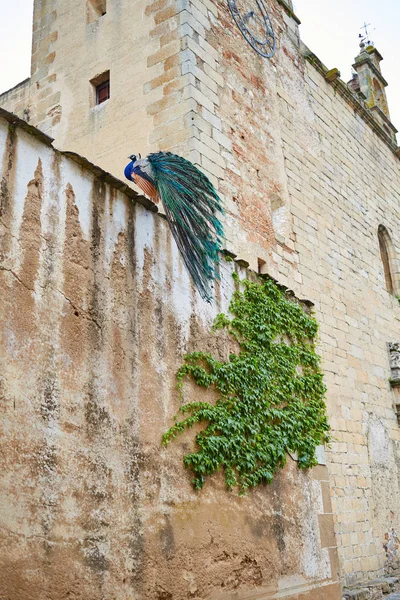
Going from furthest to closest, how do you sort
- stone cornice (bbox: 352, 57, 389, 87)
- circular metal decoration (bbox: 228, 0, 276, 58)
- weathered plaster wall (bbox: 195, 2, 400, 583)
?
stone cornice (bbox: 352, 57, 389, 87) → circular metal decoration (bbox: 228, 0, 276, 58) → weathered plaster wall (bbox: 195, 2, 400, 583)

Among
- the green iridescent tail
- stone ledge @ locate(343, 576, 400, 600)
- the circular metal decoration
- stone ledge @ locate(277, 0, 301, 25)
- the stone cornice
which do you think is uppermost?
the stone cornice

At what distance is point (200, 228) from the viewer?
5.11m

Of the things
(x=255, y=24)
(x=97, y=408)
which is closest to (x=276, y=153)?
(x=255, y=24)

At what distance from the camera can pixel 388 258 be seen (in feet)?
37.9

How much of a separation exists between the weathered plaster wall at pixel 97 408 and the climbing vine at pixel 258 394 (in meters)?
0.14

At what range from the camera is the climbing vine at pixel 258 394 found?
462 centimetres

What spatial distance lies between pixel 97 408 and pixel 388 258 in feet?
29.3

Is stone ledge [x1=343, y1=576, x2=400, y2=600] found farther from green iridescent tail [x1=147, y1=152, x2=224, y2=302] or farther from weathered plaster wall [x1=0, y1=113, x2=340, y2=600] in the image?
green iridescent tail [x1=147, y1=152, x2=224, y2=302]

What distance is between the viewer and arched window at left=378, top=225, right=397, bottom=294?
37.4 feet

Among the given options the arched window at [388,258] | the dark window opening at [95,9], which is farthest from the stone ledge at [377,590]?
the dark window opening at [95,9]

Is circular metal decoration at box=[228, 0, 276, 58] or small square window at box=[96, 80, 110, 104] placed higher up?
circular metal decoration at box=[228, 0, 276, 58]

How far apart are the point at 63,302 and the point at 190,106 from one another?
4218 millimetres

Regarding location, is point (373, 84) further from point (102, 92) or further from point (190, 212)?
point (190, 212)

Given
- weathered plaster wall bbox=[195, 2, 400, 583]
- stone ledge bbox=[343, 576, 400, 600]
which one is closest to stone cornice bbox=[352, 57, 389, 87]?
weathered plaster wall bbox=[195, 2, 400, 583]
